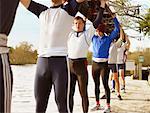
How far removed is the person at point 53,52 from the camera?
116 inches

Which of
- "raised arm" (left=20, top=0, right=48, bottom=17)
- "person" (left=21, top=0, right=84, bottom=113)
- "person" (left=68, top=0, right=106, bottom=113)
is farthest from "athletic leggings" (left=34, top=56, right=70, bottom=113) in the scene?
"person" (left=68, top=0, right=106, bottom=113)

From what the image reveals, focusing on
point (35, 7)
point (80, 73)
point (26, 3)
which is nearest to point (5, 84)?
point (26, 3)

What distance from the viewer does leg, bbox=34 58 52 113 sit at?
9.75 feet

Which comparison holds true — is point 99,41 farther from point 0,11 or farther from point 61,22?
point 0,11

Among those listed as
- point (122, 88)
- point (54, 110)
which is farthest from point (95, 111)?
point (122, 88)

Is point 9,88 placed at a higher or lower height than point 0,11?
lower

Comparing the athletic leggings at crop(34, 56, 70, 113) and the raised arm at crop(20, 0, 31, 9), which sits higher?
the raised arm at crop(20, 0, 31, 9)

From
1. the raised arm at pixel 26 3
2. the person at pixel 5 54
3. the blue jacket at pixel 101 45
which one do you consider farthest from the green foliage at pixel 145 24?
the person at pixel 5 54

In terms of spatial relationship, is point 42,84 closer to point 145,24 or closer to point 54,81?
point 54,81

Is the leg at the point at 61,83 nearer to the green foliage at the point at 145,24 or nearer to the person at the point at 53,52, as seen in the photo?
the person at the point at 53,52

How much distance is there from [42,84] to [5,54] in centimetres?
122

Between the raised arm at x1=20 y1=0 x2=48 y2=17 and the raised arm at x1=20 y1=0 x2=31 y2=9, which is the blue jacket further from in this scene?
the raised arm at x1=20 y1=0 x2=31 y2=9

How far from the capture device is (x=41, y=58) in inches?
119

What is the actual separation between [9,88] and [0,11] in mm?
361
